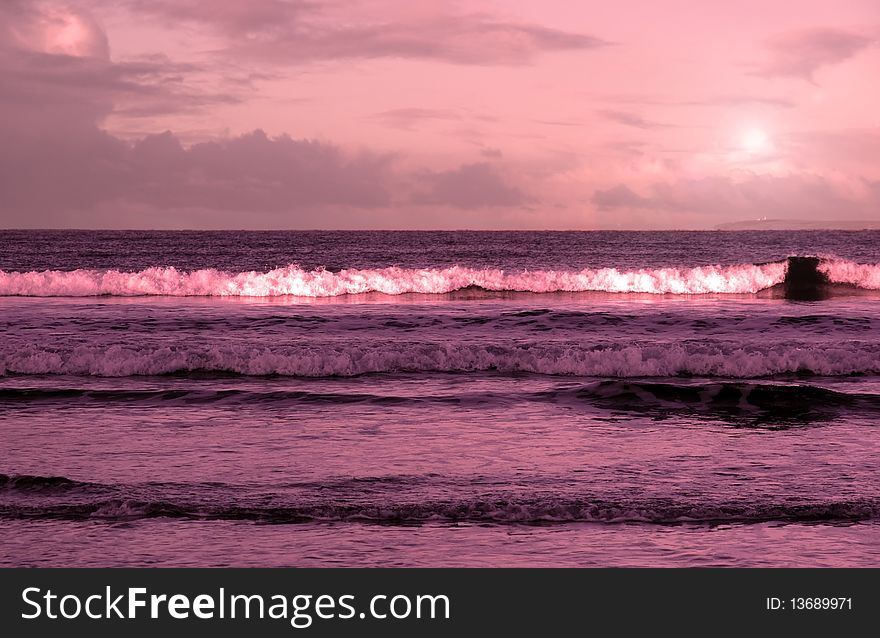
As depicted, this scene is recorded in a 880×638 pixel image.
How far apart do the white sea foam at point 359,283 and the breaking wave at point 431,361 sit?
701 inches

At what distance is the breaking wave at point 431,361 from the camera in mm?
19562

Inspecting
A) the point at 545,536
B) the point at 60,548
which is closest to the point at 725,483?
the point at 545,536

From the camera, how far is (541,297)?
3791 centimetres

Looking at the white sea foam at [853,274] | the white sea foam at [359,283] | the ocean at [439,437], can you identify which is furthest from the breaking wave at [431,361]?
the white sea foam at [853,274]

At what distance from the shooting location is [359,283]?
39.2 m

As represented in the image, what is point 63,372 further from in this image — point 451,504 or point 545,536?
point 545,536

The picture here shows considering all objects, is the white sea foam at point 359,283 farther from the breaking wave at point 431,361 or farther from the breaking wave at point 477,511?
the breaking wave at point 477,511

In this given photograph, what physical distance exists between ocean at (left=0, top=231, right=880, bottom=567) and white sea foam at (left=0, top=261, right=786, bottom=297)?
8.11 m

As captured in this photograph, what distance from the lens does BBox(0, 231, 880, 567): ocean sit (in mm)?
8688

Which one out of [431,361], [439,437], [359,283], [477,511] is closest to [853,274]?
[359,283]

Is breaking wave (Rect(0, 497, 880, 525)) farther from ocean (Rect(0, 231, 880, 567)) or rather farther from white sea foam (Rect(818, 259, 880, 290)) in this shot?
white sea foam (Rect(818, 259, 880, 290))

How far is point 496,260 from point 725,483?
75482mm

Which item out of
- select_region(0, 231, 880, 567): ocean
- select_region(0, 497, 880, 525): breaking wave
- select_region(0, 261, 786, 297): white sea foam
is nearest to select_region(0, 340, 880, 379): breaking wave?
select_region(0, 231, 880, 567): ocean

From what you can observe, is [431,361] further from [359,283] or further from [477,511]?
[359,283]
